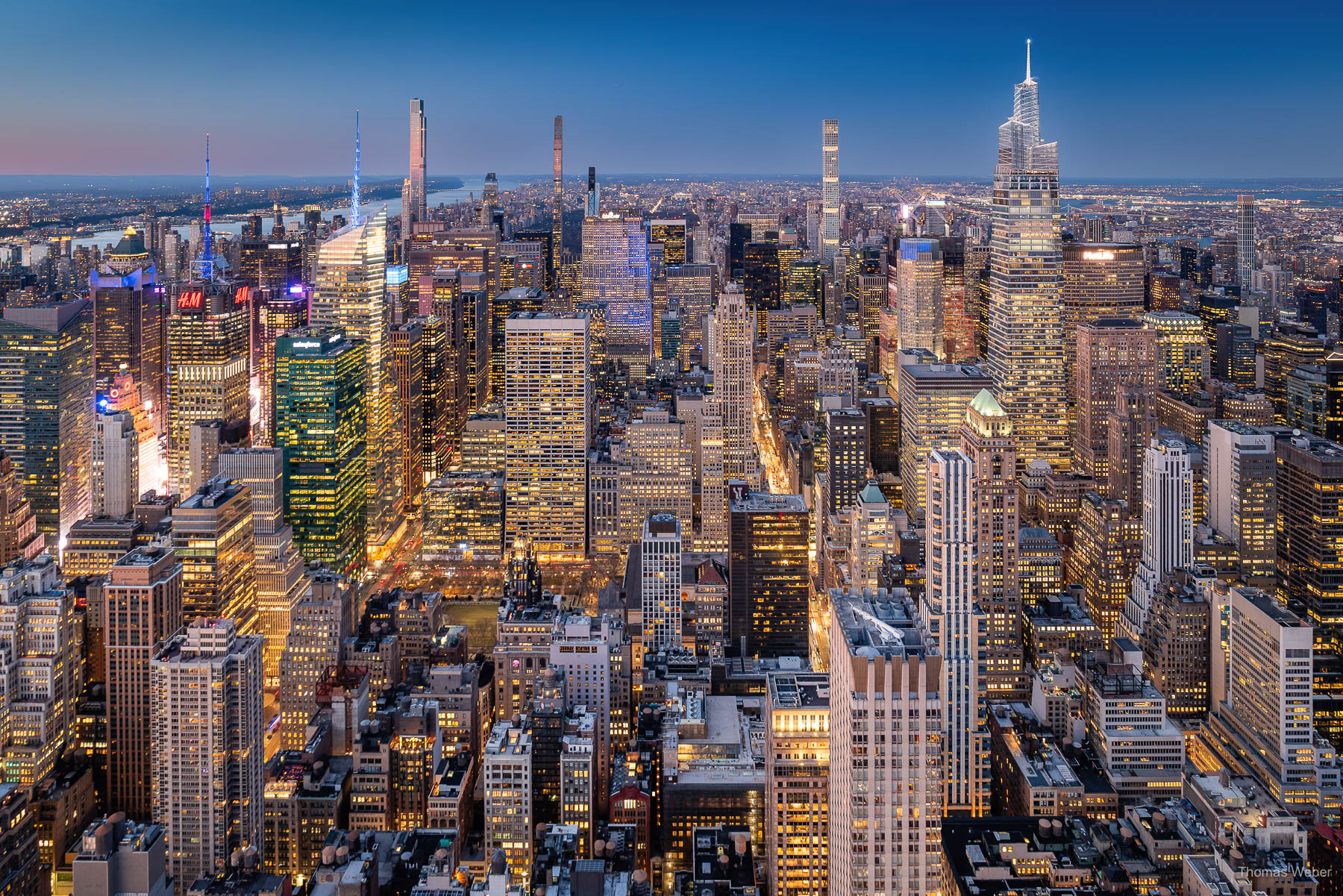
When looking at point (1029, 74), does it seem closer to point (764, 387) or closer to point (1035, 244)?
point (1035, 244)

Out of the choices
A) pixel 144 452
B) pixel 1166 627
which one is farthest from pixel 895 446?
pixel 144 452

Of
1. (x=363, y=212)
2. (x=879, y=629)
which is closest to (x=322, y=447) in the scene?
(x=363, y=212)

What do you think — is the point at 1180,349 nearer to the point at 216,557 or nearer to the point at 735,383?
the point at 735,383

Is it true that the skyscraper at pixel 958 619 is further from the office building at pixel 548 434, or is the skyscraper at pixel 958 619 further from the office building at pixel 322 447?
the office building at pixel 322 447

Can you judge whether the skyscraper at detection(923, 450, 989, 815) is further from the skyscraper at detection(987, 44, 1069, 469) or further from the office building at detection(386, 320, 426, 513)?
the office building at detection(386, 320, 426, 513)

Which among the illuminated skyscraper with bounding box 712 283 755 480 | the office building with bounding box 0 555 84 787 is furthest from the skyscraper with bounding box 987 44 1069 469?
the office building with bounding box 0 555 84 787

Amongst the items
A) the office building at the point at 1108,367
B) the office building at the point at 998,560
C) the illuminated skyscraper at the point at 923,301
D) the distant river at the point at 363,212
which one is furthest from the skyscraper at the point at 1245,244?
the distant river at the point at 363,212
